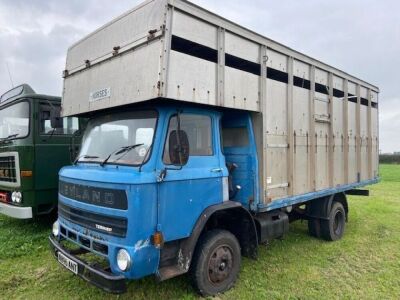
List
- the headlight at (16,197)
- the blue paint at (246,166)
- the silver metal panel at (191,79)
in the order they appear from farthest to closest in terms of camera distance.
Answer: the headlight at (16,197)
the blue paint at (246,166)
the silver metal panel at (191,79)

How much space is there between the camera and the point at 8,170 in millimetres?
6902

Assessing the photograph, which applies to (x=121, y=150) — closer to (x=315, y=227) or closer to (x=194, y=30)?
(x=194, y=30)

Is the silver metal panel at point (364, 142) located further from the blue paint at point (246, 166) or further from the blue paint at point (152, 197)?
the blue paint at point (152, 197)

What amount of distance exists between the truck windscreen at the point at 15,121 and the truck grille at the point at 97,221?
10.4ft

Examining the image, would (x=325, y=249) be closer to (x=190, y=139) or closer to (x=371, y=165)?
(x=371, y=165)

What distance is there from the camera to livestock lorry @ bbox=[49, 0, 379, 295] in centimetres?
366

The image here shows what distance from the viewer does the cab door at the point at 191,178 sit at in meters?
3.78

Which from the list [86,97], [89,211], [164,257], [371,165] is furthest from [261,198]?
[371,165]

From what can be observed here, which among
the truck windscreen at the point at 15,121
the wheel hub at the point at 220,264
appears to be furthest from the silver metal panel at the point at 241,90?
the truck windscreen at the point at 15,121

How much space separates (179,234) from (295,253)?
2995mm

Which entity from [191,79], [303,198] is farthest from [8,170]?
[303,198]

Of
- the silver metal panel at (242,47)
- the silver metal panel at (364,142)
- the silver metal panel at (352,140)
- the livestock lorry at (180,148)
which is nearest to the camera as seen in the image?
the livestock lorry at (180,148)

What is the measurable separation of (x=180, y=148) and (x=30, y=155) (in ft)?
13.8

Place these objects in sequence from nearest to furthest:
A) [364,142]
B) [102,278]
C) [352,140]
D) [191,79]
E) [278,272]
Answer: [102,278], [191,79], [278,272], [352,140], [364,142]
